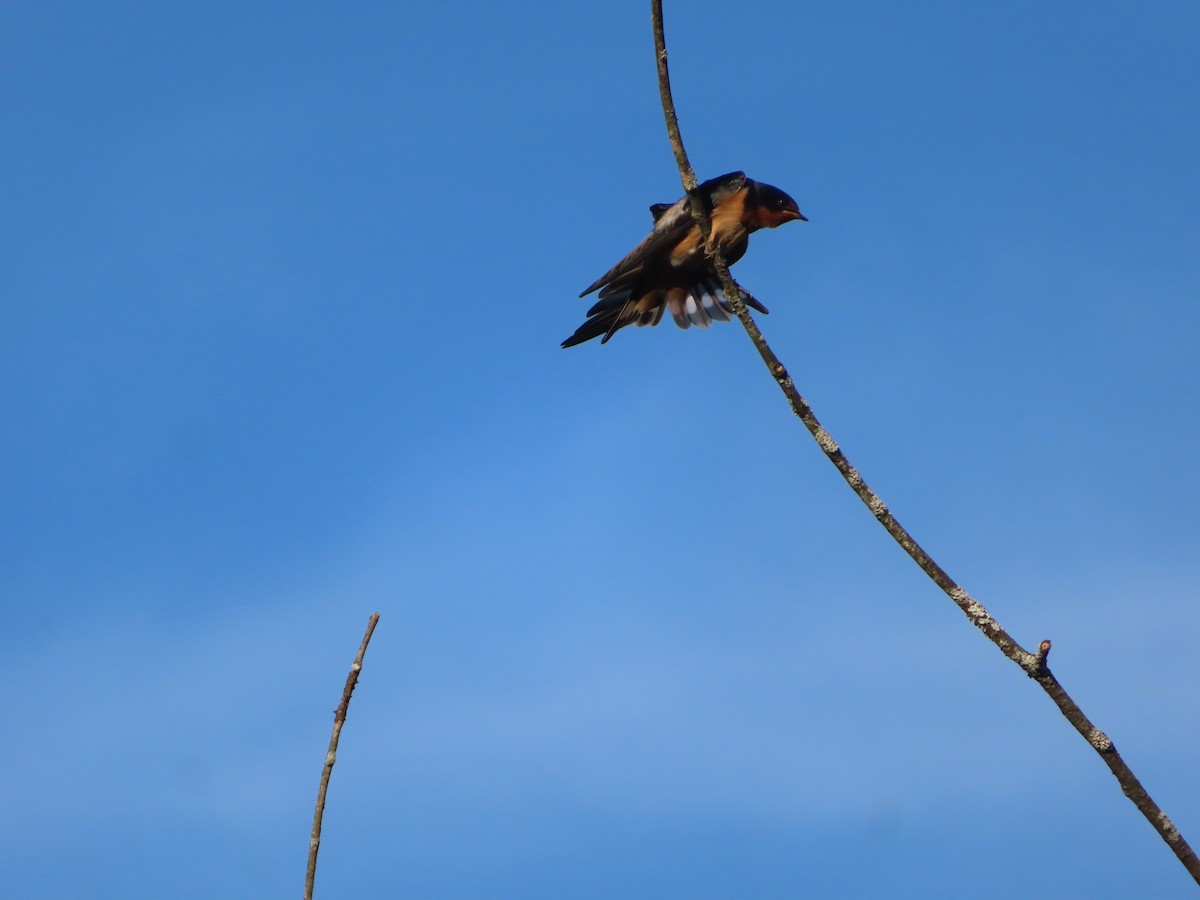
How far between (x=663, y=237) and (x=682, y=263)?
0.43 meters

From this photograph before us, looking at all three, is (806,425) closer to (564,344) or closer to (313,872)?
(313,872)

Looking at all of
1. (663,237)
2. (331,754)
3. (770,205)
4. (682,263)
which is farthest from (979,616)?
(770,205)

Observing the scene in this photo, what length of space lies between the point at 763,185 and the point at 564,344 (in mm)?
1898

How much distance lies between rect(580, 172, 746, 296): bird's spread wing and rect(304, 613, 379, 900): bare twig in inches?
196

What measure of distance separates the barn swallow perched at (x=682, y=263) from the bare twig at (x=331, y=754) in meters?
5.14

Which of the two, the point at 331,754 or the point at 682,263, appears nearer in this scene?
the point at 331,754

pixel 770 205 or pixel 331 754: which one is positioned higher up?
pixel 770 205

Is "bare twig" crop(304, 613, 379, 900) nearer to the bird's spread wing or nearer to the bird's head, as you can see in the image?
the bird's spread wing

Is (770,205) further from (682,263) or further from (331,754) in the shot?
(331,754)

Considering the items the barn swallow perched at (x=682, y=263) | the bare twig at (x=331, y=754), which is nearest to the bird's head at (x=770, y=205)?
the barn swallow perched at (x=682, y=263)

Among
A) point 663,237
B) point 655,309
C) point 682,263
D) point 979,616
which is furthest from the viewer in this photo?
point 655,309

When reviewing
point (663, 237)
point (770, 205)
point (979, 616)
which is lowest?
point (979, 616)

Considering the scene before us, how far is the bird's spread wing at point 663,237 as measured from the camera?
7988mm

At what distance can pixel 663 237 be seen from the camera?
26.2ft
